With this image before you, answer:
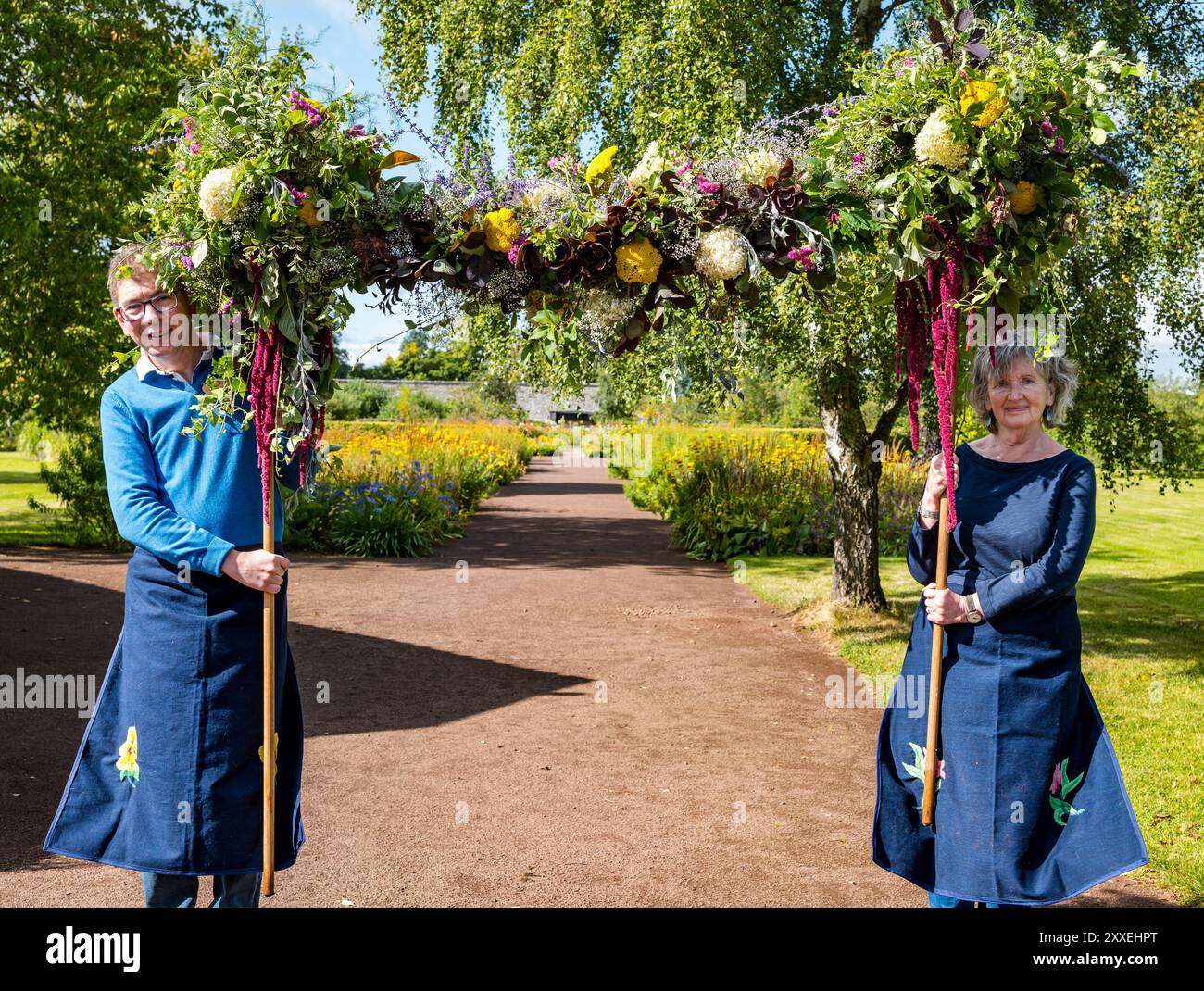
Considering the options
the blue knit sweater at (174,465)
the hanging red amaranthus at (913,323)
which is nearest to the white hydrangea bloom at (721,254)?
the hanging red amaranthus at (913,323)

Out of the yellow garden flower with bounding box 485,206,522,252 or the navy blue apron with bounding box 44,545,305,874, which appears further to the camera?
the yellow garden flower with bounding box 485,206,522,252

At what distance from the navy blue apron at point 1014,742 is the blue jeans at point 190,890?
76.0 inches

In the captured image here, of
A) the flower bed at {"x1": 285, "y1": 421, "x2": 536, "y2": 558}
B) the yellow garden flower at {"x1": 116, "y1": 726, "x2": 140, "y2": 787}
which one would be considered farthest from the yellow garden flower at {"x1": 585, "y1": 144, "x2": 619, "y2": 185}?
the flower bed at {"x1": 285, "y1": 421, "x2": 536, "y2": 558}

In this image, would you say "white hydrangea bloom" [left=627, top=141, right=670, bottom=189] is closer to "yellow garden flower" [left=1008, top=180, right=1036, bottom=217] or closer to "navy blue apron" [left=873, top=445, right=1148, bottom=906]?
"yellow garden flower" [left=1008, top=180, right=1036, bottom=217]

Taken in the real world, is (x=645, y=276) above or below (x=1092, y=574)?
above

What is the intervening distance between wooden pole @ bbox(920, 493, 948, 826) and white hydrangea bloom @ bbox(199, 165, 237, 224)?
2.22m

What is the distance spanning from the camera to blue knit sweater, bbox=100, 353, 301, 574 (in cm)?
293

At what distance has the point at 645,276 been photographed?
3268 millimetres

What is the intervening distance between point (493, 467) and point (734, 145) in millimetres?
22266

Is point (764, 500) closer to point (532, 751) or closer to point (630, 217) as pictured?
point (532, 751)

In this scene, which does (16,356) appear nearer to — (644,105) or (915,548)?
(644,105)

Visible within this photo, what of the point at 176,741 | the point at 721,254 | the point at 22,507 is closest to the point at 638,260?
the point at 721,254

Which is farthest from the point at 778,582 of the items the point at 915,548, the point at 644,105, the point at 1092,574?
the point at 915,548

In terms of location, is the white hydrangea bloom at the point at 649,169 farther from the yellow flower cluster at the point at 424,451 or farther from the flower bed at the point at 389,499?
the yellow flower cluster at the point at 424,451
